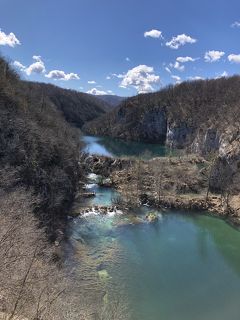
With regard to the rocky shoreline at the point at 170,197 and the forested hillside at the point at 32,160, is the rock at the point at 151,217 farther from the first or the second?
the forested hillside at the point at 32,160

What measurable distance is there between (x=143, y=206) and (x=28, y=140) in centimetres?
2202

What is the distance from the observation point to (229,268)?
41875 mm

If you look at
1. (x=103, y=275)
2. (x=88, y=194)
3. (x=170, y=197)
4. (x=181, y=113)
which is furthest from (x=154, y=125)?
(x=103, y=275)

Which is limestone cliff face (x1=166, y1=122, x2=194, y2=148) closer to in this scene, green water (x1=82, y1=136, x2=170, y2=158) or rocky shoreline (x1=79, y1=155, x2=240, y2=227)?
green water (x1=82, y1=136, x2=170, y2=158)

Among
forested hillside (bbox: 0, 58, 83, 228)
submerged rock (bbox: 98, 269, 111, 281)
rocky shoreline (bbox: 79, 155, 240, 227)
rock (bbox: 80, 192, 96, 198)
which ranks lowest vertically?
submerged rock (bbox: 98, 269, 111, 281)

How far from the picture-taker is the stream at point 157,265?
33125 mm

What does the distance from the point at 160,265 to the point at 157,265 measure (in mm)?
319

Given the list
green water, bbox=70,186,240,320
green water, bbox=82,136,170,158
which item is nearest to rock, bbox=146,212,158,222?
green water, bbox=70,186,240,320

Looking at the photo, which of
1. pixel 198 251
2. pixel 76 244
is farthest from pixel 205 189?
Result: pixel 76 244

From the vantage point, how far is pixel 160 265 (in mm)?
41000

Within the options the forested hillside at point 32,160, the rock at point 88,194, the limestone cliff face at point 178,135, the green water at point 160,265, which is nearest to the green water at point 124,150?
the limestone cliff face at point 178,135

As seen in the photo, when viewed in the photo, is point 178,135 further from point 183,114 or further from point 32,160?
point 32,160

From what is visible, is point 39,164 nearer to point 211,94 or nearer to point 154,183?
point 154,183

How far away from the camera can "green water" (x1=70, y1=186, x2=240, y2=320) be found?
3328 cm
